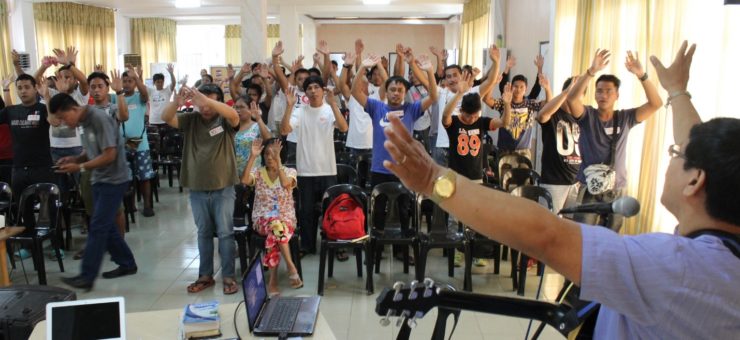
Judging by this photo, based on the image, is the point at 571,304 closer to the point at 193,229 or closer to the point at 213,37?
the point at 193,229

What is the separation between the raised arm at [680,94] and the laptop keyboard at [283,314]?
1.59 m

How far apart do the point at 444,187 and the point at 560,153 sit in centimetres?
354

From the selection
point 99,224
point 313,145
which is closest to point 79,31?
point 99,224

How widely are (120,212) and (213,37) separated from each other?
15.4 metres

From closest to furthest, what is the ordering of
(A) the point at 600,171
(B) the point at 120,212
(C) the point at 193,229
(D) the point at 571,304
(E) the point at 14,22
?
(D) the point at 571,304 < (A) the point at 600,171 < (B) the point at 120,212 < (C) the point at 193,229 < (E) the point at 14,22

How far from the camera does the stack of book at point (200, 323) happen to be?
2111 millimetres

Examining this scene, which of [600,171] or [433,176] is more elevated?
[433,176]

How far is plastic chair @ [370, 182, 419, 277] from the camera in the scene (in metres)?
4.13

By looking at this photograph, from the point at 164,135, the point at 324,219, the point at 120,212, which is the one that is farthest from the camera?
the point at 164,135

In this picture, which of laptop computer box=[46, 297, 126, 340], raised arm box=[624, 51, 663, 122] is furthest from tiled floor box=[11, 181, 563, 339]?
laptop computer box=[46, 297, 126, 340]

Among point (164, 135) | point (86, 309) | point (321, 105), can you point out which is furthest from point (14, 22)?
point (86, 309)

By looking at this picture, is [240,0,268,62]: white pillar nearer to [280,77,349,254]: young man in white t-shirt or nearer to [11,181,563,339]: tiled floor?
[11,181,563,339]: tiled floor

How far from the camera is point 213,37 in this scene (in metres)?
18.8

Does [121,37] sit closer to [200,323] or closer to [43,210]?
[43,210]
